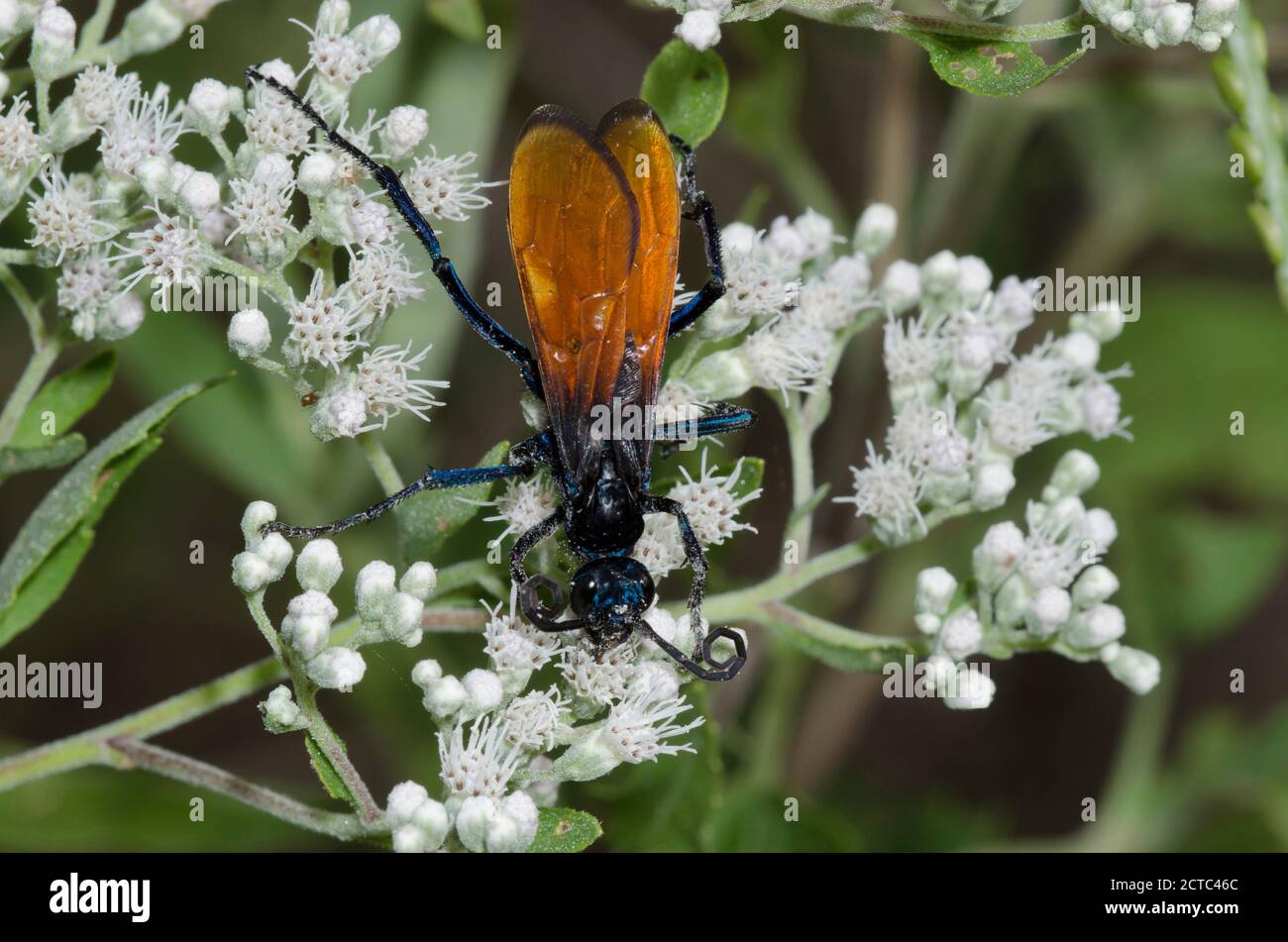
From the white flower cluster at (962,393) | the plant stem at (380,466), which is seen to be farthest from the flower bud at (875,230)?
the plant stem at (380,466)

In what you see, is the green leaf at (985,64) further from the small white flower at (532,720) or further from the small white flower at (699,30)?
the small white flower at (532,720)

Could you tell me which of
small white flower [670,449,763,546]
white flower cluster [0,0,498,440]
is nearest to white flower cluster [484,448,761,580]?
small white flower [670,449,763,546]

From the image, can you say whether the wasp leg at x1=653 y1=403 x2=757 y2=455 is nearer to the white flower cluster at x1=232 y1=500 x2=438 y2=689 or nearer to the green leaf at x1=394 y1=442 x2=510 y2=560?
the green leaf at x1=394 y1=442 x2=510 y2=560

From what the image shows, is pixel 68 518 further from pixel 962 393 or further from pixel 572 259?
pixel 962 393

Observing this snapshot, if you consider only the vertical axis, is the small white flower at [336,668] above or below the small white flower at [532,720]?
above

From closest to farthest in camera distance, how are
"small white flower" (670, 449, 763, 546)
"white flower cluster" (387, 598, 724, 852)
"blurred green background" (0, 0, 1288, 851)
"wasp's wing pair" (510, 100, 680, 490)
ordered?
"white flower cluster" (387, 598, 724, 852) → "wasp's wing pair" (510, 100, 680, 490) → "small white flower" (670, 449, 763, 546) → "blurred green background" (0, 0, 1288, 851)

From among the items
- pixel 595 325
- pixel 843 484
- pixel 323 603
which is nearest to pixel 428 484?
pixel 323 603

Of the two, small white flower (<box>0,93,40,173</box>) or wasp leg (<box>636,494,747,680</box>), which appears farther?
wasp leg (<box>636,494,747,680</box>)
